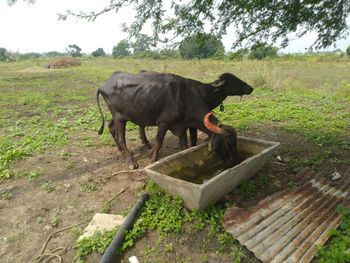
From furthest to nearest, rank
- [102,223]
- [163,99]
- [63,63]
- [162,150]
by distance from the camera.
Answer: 1. [63,63]
2. [162,150]
3. [163,99]
4. [102,223]

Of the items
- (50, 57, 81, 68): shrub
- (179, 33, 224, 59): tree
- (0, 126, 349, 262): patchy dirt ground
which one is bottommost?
(50, 57, 81, 68): shrub

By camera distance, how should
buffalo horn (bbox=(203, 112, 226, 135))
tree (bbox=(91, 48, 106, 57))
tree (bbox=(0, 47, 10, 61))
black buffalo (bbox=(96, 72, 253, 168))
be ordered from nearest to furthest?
buffalo horn (bbox=(203, 112, 226, 135)), black buffalo (bbox=(96, 72, 253, 168)), tree (bbox=(0, 47, 10, 61)), tree (bbox=(91, 48, 106, 57))

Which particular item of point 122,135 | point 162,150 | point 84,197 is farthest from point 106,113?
point 84,197

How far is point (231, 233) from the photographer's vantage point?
11.5 feet

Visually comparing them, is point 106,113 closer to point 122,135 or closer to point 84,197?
point 122,135

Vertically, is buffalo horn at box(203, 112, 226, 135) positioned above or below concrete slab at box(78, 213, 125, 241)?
above

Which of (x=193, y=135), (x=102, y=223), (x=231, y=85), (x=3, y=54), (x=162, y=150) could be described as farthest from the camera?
(x=3, y=54)

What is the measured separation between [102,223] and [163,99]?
210 centimetres

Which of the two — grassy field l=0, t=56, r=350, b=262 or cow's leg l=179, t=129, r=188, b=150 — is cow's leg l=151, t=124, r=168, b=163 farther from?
grassy field l=0, t=56, r=350, b=262

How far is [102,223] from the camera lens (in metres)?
3.84

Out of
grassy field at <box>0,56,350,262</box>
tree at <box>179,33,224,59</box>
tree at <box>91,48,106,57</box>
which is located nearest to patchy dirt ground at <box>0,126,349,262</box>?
grassy field at <box>0,56,350,262</box>

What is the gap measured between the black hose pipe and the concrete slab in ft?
0.51

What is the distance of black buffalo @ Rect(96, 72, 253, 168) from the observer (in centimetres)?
496

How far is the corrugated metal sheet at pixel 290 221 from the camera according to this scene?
322 cm
